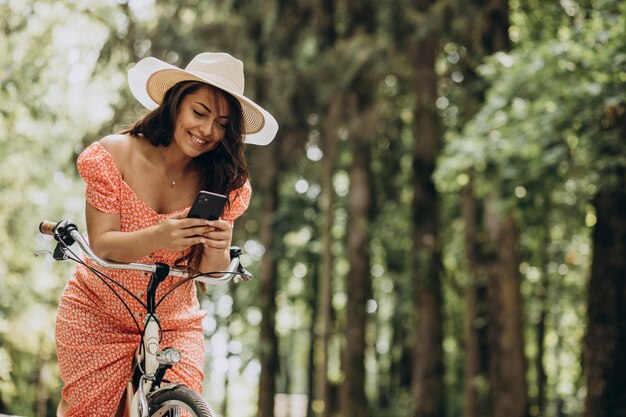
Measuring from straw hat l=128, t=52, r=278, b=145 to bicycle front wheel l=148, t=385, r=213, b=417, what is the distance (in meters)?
1.10

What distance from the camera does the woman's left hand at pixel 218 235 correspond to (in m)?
3.50

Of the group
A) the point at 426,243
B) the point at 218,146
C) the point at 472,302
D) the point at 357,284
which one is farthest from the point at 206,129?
the point at 357,284

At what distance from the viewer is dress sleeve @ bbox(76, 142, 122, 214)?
3.72m

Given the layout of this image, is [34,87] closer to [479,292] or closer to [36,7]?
[36,7]

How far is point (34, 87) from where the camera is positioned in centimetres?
1320

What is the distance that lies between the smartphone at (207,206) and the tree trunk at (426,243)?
14.2 m

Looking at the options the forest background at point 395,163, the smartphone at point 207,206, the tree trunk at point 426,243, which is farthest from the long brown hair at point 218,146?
the tree trunk at point 426,243

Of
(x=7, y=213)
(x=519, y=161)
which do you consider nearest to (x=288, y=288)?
(x=7, y=213)

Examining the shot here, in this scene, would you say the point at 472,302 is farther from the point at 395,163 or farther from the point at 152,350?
the point at 152,350

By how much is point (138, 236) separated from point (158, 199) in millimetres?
364

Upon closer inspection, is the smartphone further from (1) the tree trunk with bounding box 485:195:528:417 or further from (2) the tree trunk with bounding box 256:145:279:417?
(2) the tree trunk with bounding box 256:145:279:417

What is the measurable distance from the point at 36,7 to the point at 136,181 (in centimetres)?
1098

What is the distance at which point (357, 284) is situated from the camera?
18.9 m

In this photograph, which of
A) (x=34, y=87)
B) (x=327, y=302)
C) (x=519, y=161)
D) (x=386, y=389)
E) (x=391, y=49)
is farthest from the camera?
(x=386, y=389)
